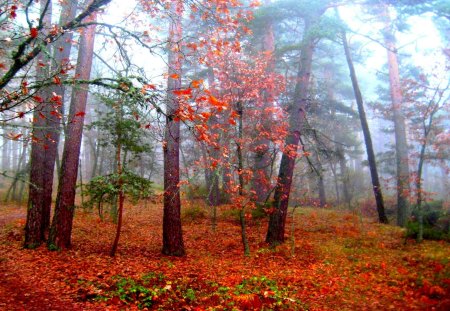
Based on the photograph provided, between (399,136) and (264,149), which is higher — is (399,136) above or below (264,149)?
above

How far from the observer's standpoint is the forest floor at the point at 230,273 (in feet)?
23.1

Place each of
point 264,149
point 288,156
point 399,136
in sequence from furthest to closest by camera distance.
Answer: point 399,136
point 264,149
point 288,156

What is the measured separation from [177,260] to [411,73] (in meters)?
19.1

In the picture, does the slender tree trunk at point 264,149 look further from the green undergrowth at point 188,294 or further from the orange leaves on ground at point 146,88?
the orange leaves on ground at point 146,88

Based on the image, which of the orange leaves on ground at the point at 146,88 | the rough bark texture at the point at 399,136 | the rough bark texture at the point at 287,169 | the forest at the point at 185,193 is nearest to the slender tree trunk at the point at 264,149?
the forest at the point at 185,193

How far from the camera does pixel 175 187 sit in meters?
10.8

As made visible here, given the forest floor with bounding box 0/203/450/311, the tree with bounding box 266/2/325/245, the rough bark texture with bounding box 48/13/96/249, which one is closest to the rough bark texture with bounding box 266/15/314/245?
the tree with bounding box 266/2/325/245

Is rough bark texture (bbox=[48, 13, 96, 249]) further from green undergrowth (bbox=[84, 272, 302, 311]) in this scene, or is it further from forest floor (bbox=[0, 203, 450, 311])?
green undergrowth (bbox=[84, 272, 302, 311])

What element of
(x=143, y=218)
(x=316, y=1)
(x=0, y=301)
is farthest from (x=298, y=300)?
(x=143, y=218)

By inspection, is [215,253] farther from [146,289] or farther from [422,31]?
[422,31]

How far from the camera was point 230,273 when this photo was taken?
9234mm

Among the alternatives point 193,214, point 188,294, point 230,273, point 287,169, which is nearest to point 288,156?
point 287,169

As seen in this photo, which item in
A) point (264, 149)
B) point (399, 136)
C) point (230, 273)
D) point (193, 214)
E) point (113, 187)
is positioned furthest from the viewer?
point (399, 136)

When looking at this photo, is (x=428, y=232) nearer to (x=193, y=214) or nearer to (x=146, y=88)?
(x=193, y=214)
